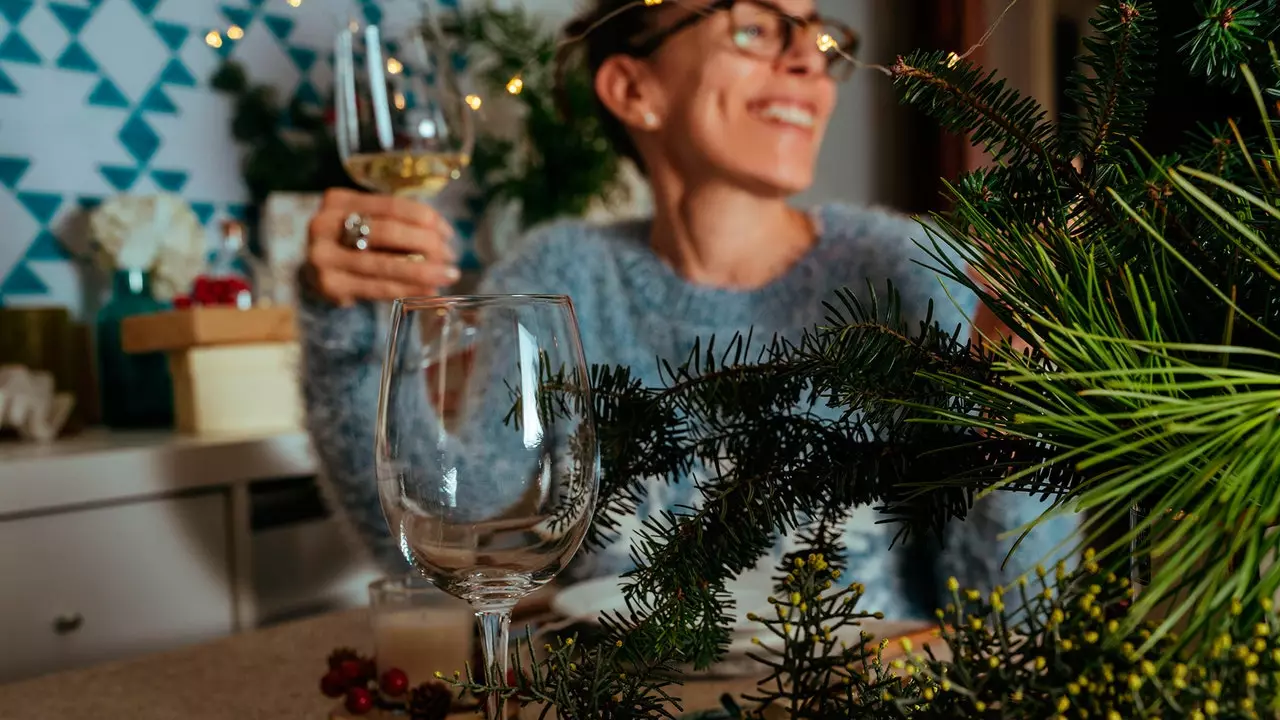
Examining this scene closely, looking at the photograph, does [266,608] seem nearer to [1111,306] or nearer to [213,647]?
[213,647]

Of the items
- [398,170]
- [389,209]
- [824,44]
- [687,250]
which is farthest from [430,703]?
[687,250]

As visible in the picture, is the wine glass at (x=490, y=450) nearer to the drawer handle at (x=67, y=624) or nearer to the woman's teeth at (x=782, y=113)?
the woman's teeth at (x=782, y=113)

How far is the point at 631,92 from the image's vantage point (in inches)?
52.1

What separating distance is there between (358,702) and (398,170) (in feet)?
2.46

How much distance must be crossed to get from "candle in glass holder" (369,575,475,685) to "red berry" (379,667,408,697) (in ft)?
0.09

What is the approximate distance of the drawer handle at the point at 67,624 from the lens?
1361 mm

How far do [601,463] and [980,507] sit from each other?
0.76 metres

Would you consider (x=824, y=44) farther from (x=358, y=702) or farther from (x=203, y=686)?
(x=203, y=686)

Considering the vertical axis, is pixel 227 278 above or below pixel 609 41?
below

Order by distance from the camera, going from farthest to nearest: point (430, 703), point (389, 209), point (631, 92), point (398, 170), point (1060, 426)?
point (631, 92) < point (398, 170) < point (389, 209) < point (430, 703) < point (1060, 426)

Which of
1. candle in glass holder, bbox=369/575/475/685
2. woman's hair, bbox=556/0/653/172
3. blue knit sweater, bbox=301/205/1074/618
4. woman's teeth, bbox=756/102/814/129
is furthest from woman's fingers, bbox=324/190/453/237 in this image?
candle in glass holder, bbox=369/575/475/685

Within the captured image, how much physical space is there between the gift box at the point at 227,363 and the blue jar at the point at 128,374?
0.07m

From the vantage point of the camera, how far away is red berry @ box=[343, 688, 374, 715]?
0.57 m

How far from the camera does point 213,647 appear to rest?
735mm
